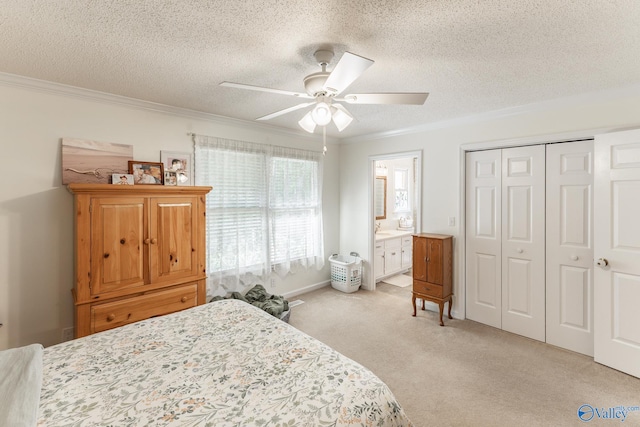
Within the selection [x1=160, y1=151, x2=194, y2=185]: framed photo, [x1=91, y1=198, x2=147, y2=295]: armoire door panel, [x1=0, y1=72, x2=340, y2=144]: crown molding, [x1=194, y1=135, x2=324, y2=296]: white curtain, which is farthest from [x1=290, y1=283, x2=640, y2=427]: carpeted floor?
[x1=0, y1=72, x2=340, y2=144]: crown molding

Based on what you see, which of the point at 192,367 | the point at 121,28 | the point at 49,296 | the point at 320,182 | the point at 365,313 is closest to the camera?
the point at 192,367

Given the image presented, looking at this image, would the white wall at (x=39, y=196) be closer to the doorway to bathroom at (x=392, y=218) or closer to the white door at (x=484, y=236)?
the doorway to bathroom at (x=392, y=218)

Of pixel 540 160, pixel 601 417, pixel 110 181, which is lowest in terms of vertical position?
pixel 601 417

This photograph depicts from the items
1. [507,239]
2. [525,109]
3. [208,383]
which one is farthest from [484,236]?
[208,383]

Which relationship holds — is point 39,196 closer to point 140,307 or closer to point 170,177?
point 170,177

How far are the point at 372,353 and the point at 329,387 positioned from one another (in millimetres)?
1798

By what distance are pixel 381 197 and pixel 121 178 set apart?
4431 millimetres

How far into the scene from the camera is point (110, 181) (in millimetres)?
2818

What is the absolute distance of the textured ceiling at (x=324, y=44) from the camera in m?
1.53

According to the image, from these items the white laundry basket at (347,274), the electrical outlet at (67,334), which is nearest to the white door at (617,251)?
the white laundry basket at (347,274)

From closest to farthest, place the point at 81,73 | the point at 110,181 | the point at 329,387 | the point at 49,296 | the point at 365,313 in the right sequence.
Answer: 1. the point at 329,387
2. the point at 81,73
3. the point at 49,296
4. the point at 110,181
5. the point at 365,313

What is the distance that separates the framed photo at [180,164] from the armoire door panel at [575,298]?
13.3 feet

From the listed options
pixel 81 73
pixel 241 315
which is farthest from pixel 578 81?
pixel 81 73

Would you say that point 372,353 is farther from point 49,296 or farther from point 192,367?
point 49,296
